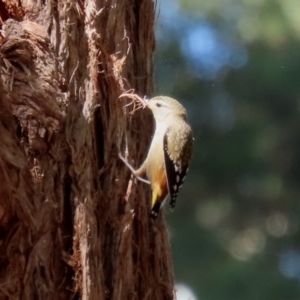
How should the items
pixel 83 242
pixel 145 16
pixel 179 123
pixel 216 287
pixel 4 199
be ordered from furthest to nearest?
pixel 216 287 < pixel 179 123 < pixel 145 16 < pixel 83 242 < pixel 4 199

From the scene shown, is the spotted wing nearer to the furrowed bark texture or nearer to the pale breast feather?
the pale breast feather

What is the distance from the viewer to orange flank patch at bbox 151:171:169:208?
308 centimetres

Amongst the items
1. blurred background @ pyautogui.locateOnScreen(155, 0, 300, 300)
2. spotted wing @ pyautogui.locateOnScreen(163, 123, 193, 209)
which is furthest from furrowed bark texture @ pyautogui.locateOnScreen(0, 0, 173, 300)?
blurred background @ pyautogui.locateOnScreen(155, 0, 300, 300)

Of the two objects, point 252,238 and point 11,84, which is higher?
point 11,84

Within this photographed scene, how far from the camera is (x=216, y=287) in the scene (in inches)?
200

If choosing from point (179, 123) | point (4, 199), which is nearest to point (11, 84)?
point (4, 199)

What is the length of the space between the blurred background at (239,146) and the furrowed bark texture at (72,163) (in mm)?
2142

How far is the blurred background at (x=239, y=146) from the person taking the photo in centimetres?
524

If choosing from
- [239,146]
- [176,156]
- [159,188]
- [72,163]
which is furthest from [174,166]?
[239,146]

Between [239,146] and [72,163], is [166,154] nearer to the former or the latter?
[72,163]

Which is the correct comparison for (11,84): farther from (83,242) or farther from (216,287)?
(216,287)

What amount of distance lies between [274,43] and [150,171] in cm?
264

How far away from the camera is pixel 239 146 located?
5398 mm

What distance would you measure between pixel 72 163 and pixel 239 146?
277 centimetres
